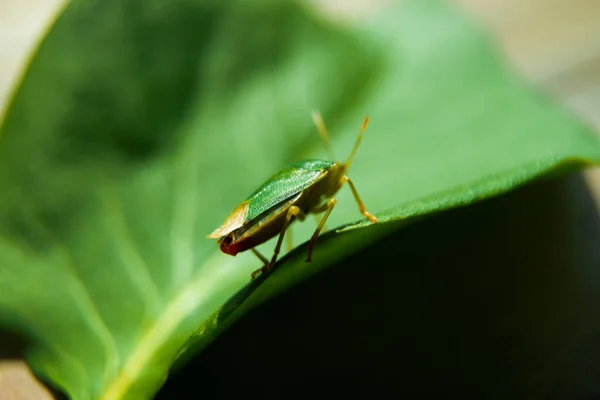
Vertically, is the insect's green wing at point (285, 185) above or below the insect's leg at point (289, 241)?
above

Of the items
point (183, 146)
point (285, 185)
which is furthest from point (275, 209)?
point (183, 146)

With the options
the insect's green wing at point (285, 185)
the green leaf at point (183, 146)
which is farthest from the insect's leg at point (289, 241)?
the insect's green wing at point (285, 185)

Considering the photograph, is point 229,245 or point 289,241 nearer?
point 229,245

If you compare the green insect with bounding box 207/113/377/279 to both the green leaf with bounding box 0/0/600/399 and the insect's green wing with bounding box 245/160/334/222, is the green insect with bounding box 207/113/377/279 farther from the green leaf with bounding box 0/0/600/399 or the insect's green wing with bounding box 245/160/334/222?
the green leaf with bounding box 0/0/600/399

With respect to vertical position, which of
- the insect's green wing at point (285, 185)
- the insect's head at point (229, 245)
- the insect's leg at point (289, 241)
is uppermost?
the insect's green wing at point (285, 185)

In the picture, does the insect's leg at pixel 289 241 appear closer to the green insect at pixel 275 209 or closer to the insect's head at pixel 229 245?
the green insect at pixel 275 209

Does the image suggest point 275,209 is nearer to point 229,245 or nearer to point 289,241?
point 229,245

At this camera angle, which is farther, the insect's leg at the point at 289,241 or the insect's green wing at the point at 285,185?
the insect's leg at the point at 289,241

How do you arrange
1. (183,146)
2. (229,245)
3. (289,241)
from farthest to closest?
(183,146) < (289,241) < (229,245)
